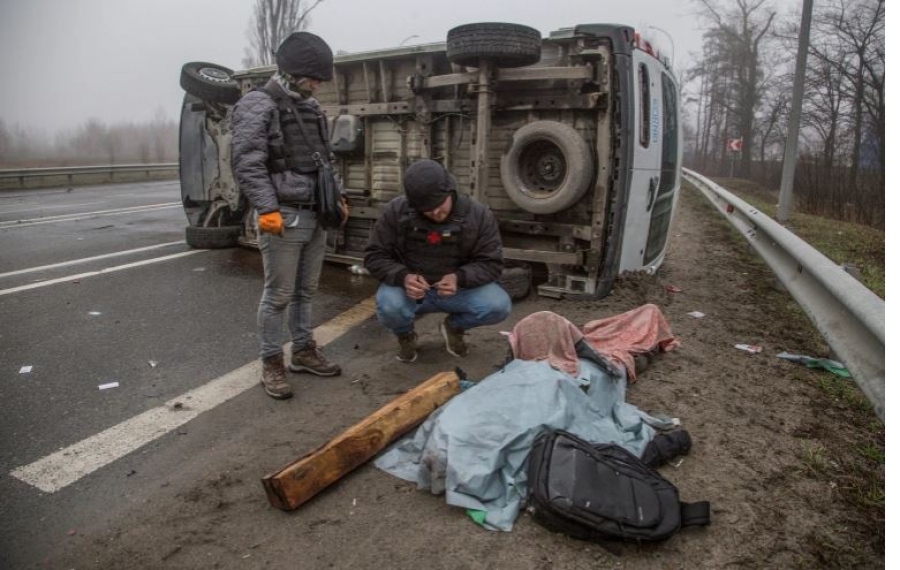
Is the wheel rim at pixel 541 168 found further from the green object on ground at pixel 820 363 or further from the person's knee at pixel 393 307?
the green object on ground at pixel 820 363

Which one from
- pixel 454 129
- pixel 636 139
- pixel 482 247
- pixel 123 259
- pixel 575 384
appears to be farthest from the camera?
pixel 123 259

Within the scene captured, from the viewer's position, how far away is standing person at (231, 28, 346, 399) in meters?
3.30

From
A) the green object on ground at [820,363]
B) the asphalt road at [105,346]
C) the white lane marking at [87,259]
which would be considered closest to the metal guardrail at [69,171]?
the asphalt road at [105,346]

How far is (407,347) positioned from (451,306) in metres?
0.41

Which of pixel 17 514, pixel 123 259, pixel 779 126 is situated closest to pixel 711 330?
pixel 17 514

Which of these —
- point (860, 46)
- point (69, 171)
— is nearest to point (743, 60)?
point (860, 46)

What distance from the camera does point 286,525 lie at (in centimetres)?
233

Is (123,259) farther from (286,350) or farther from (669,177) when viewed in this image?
(669,177)

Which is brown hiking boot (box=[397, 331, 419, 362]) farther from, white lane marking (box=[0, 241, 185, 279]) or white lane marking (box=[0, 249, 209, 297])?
white lane marking (box=[0, 241, 185, 279])

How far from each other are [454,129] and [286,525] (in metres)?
4.33

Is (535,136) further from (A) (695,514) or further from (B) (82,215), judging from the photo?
(B) (82,215)

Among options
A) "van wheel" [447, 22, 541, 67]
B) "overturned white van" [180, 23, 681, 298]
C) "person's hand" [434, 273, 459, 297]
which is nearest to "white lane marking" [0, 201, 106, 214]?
"overturned white van" [180, 23, 681, 298]

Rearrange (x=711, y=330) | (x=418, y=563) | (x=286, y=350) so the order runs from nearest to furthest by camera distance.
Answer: (x=418, y=563) → (x=286, y=350) → (x=711, y=330)

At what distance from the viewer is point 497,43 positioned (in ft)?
16.2
